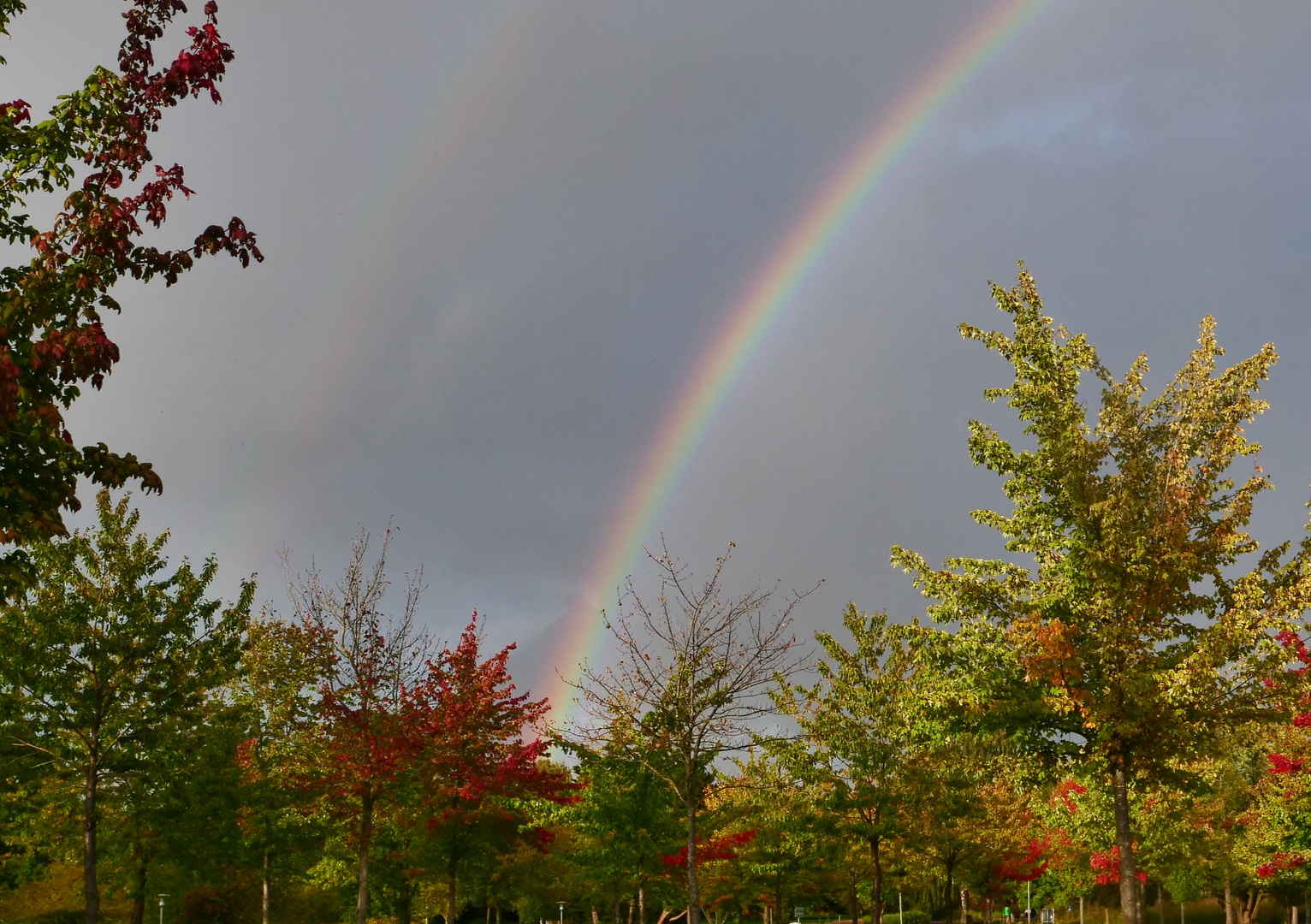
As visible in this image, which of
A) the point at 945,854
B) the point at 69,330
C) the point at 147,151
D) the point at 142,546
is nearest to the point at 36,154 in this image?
the point at 147,151

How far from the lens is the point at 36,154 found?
29.6 feet

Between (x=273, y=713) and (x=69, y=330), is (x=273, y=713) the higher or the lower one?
the lower one

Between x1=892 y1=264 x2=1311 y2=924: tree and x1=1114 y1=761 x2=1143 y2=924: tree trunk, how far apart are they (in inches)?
1.5

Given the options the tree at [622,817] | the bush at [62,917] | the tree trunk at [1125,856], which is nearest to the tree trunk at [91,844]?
the tree at [622,817]

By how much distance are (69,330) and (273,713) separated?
28095mm

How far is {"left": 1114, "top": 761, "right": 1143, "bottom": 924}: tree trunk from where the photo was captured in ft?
57.7

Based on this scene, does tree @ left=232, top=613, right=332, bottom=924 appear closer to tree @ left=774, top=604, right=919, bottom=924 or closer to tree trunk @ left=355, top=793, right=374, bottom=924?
tree trunk @ left=355, top=793, right=374, bottom=924

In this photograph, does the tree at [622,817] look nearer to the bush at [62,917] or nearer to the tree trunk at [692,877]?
the tree trunk at [692,877]

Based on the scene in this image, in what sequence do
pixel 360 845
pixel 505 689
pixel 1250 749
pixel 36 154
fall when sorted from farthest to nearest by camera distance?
pixel 1250 749, pixel 505 689, pixel 360 845, pixel 36 154

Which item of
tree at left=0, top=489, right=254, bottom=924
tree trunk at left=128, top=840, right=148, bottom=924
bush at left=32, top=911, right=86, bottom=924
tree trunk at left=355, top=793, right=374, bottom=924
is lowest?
bush at left=32, top=911, right=86, bottom=924

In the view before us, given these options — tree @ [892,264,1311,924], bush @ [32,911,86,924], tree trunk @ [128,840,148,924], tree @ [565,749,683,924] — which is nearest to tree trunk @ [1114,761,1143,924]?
tree @ [892,264,1311,924]

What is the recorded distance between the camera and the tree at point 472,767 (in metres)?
26.5

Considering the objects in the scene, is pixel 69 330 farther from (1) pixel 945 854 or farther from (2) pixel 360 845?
(1) pixel 945 854

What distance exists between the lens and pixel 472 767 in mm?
27375
